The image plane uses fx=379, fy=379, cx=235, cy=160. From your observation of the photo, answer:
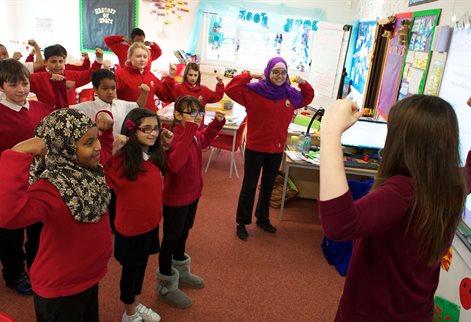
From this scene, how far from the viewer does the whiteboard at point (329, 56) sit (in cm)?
554

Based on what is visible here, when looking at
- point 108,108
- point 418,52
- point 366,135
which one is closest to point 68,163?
point 108,108

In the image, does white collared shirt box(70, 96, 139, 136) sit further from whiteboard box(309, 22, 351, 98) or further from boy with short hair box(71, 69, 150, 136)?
whiteboard box(309, 22, 351, 98)

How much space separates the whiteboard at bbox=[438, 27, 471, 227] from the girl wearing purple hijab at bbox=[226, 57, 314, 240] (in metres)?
1.10

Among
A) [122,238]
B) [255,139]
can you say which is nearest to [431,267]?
[122,238]

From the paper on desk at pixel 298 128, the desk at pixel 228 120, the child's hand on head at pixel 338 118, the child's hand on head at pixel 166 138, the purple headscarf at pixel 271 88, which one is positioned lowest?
the desk at pixel 228 120

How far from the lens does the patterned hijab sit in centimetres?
134

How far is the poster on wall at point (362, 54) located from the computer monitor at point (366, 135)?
68.4 inches

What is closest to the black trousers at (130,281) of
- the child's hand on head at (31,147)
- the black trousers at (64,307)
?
the black trousers at (64,307)

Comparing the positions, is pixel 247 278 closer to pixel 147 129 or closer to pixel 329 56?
pixel 147 129

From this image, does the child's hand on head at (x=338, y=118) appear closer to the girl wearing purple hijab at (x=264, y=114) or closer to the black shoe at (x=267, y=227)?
the girl wearing purple hijab at (x=264, y=114)

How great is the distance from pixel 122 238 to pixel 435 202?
4.85 ft

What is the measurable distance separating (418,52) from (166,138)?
2.57 m

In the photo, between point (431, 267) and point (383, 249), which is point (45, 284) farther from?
point (431, 267)

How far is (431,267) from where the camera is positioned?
108 centimetres
